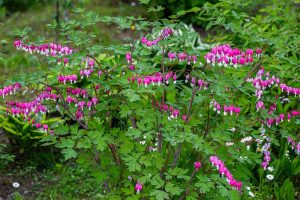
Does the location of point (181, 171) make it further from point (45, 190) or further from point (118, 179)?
point (45, 190)

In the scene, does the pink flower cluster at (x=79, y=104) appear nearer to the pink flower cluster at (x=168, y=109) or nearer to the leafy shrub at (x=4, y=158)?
the pink flower cluster at (x=168, y=109)

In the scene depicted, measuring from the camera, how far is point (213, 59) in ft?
9.66

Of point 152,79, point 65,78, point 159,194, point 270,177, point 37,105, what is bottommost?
point 270,177

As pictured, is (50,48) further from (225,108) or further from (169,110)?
(225,108)

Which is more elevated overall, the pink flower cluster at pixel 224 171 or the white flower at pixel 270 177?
the pink flower cluster at pixel 224 171

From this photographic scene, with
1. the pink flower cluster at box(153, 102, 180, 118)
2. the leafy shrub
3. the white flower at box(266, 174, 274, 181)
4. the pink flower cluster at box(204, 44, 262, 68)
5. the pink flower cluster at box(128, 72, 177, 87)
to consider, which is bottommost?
the leafy shrub

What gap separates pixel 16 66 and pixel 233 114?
15.1ft

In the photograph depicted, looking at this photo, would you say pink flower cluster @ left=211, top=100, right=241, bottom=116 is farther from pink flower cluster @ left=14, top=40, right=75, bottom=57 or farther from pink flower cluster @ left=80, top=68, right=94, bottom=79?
pink flower cluster @ left=14, top=40, right=75, bottom=57

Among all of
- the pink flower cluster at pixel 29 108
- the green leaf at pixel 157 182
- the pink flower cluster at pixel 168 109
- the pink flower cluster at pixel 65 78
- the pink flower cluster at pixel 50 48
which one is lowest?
the green leaf at pixel 157 182

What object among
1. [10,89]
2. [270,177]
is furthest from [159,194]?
[270,177]

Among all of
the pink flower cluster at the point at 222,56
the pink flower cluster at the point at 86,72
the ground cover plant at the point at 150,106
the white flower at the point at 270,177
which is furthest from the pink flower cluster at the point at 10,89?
the white flower at the point at 270,177

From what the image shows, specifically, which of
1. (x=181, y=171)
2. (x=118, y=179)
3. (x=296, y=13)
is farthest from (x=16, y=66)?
(x=181, y=171)

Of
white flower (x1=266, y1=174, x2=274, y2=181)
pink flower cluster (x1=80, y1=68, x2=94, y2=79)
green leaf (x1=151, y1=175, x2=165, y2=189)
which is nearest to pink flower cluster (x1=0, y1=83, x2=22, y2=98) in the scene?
pink flower cluster (x1=80, y1=68, x2=94, y2=79)

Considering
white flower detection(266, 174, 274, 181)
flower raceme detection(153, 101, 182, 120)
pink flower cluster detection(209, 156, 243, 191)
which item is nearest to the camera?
pink flower cluster detection(209, 156, 243, 191)
